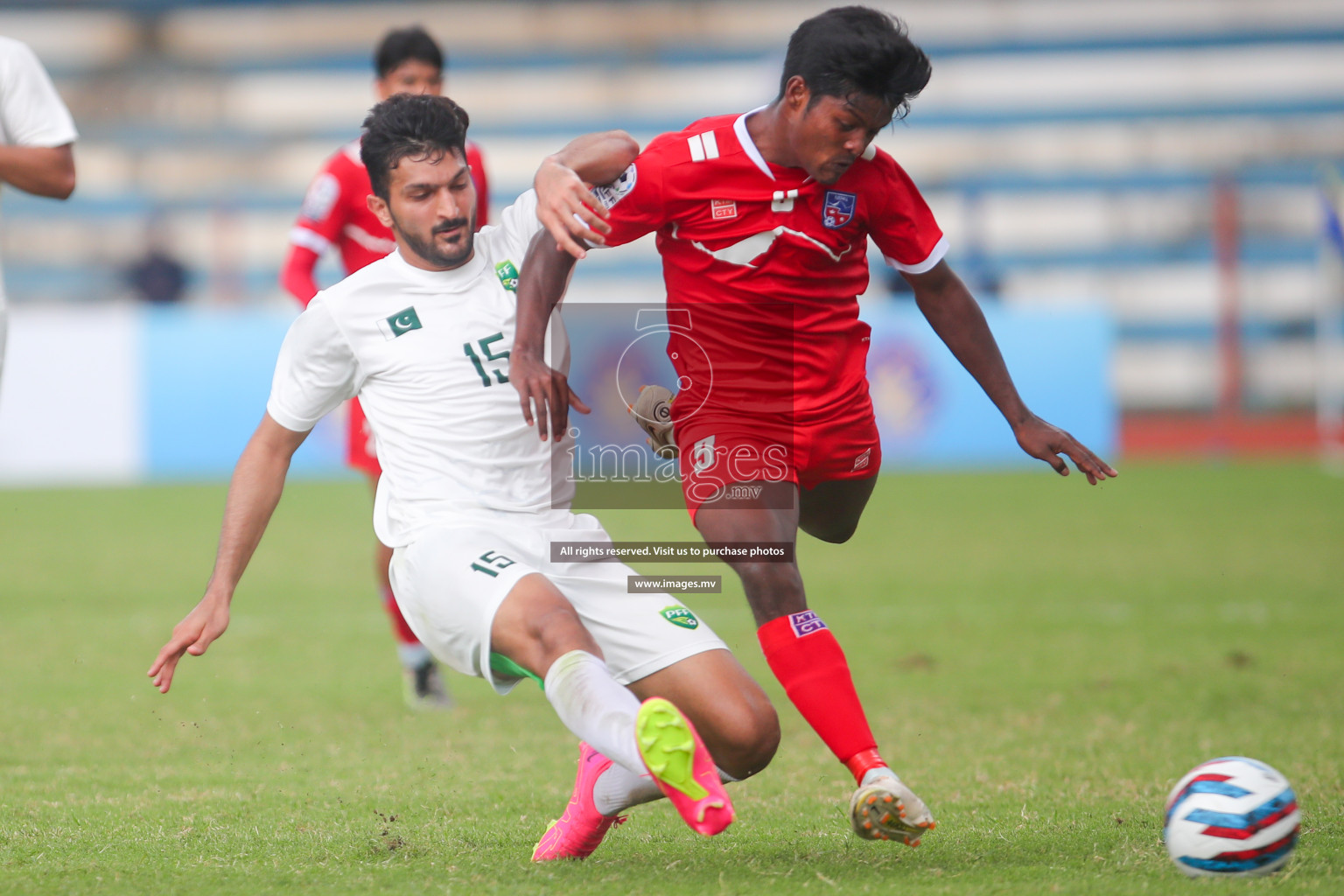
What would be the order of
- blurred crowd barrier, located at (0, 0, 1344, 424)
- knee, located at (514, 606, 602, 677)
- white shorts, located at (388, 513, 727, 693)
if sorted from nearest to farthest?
knee, located at (514, 606, 602, 677) < white shorts, located at (388, 513, 727, 693) < blurred crowd barrier, located at (0, 0, 1344, 424)

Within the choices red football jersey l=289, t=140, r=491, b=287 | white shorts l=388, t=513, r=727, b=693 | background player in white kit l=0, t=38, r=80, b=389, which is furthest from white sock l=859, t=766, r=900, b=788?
red football jersey l=289, t=140, r=491, b=287

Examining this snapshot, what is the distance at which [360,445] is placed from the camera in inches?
232

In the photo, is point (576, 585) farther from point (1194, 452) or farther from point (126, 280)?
point (126, 280)

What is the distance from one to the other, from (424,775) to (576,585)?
1.28 meters

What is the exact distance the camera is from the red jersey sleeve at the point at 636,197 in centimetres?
377

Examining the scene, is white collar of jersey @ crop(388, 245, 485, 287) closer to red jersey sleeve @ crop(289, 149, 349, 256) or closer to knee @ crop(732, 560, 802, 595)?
knee @ crop(732, 560, 802, 595)

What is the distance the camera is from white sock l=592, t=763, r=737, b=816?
3.37 m

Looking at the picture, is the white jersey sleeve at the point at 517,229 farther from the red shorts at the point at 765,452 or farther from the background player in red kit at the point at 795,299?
the red shorts at the point at 765,452

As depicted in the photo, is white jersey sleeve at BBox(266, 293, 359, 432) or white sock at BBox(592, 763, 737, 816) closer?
white sock at BBox(592, 763, 737, 816)

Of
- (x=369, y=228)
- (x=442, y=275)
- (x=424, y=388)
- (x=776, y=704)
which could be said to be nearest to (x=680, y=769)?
(x=424, y=388)

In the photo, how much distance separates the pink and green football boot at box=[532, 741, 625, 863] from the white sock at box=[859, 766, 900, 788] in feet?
1.87

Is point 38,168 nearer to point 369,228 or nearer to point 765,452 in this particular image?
point 765,452

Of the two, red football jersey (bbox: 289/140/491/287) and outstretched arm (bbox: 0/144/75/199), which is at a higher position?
outstretched arm (bbox: 0/144/75/199)

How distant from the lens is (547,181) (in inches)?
136
